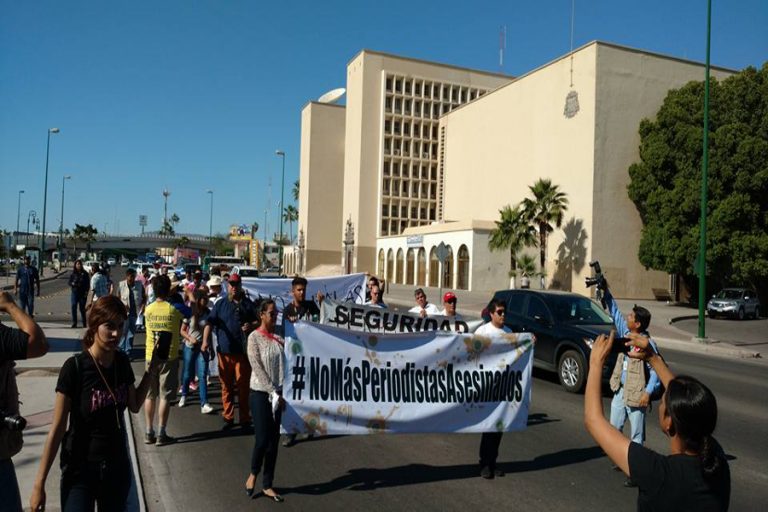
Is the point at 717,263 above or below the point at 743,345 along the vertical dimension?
above

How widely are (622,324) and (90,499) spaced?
453 cm

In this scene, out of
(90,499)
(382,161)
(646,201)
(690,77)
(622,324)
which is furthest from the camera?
(382,161)

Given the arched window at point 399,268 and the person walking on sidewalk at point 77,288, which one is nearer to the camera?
the person walking on sidewalk at point 77,288

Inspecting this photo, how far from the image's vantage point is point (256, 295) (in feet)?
46.1

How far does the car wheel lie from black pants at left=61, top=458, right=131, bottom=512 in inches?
336

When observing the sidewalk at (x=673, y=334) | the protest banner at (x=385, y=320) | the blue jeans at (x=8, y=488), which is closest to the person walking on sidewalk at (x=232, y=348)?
the protest banner at (x=385, y=320)

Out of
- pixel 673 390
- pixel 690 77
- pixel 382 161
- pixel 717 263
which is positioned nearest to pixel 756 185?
pixel 717 263

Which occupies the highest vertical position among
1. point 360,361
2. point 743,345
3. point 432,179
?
point 432,179

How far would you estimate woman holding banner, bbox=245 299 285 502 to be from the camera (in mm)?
5578

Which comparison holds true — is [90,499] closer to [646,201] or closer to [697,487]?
[697,487]

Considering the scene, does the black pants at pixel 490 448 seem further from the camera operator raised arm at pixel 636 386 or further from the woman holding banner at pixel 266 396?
the woman holding banner at pixel 266 396

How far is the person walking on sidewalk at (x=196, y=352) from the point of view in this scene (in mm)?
8945

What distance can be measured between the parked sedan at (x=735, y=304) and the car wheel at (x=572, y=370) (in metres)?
25.4

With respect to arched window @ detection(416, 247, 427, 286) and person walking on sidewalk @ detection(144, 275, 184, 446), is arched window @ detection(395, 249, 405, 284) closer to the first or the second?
arched window @ detection(416, 247, 427, 286)
